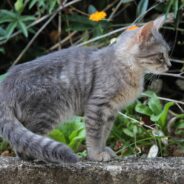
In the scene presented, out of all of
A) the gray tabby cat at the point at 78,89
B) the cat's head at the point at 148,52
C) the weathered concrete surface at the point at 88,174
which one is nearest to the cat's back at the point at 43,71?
the gray tabby cat at the point at 78,89

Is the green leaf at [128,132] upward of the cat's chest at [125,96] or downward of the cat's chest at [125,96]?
downward

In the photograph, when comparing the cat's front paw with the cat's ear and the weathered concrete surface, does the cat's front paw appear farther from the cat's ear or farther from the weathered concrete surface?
the cat's ear

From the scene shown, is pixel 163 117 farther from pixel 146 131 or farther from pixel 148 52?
pixel 148 52

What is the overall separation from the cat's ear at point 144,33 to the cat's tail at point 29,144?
1.12 m

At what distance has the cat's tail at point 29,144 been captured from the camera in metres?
3.49

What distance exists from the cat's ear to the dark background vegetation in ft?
2.41

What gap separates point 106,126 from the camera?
425 centimetres

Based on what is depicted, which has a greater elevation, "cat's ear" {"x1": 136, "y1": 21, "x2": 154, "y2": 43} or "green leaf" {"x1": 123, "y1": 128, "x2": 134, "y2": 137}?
"cat's ear" {"x1": 136, "y1": 21, "x2": 154, "y2": 43}

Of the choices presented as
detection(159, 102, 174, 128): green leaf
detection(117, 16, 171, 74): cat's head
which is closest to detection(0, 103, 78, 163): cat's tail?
detection(117, 16, 171, 74): cat's head

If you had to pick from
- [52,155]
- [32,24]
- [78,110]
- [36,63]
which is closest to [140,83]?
[78,110]

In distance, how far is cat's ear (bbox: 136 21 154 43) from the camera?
4224 millimetres

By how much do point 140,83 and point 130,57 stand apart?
0.70ft

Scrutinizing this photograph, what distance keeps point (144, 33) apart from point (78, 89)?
0.64m

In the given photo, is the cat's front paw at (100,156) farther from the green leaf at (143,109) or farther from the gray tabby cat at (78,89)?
the green leaf at (143,109)
